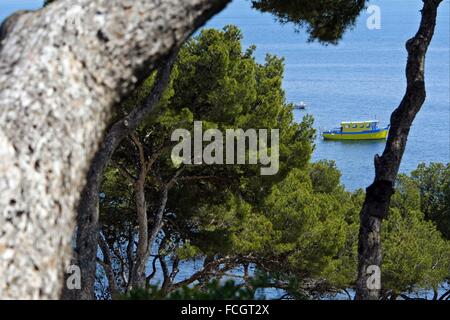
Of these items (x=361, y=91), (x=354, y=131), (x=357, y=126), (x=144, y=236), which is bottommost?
(x=144, y=236)

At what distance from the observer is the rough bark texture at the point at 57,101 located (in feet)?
7.20

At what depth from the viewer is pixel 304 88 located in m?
53.3

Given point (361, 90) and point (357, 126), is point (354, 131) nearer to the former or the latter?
point (357, 126)

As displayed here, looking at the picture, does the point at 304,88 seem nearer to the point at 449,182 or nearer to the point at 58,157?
the point at 449,182

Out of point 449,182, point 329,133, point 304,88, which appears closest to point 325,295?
point 449,182

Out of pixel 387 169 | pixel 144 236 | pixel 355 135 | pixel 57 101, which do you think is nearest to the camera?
pixel 57 101

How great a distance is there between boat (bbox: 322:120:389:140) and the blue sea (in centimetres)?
68

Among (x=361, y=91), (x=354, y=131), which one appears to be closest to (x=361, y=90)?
(x=361, y=91)

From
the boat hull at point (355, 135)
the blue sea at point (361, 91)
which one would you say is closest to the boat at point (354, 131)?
the boat hull at point (355, 135)

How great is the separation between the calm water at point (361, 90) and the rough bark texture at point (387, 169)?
2311 cm

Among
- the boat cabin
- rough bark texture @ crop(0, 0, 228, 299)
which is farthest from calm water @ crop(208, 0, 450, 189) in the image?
rough bark texture @ crop(0, 0, 228, 299)

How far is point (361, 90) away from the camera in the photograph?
5416 cm

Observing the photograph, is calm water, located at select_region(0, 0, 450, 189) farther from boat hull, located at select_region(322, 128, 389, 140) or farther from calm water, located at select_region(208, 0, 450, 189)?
boat hull, located at select_region(322, 128, 389, 140)

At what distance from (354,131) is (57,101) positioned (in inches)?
1672
